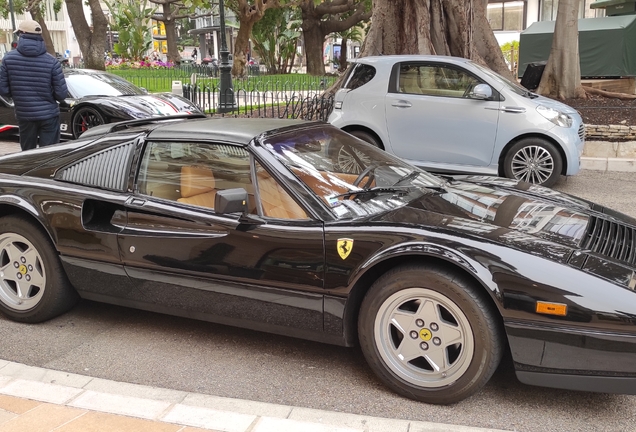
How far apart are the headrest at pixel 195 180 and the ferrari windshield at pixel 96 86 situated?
26.2ft

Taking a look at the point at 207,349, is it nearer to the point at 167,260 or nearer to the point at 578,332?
the point at 167,260

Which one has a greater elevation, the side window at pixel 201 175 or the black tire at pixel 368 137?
the side window at pixel 201 175

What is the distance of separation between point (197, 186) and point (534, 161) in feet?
18.9

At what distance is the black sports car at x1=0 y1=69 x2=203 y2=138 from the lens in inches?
409

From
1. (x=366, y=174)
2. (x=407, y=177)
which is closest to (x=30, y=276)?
(x=366, y=174)

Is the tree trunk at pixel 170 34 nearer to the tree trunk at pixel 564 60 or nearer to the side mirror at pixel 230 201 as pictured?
the tree trunk at pixel 564 60

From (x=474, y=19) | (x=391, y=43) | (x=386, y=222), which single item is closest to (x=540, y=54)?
(x=474, y=19)

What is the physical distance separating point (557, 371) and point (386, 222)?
1098mm

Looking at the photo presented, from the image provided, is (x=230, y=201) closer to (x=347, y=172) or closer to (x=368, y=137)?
(x=347, y=172)

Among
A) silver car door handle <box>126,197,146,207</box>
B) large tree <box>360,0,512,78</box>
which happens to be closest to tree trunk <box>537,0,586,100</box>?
large tree <box>360,0,512,78</box>

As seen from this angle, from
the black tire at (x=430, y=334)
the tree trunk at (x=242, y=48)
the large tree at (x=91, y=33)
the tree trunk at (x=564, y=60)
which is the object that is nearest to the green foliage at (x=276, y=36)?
the tree trunk at (x=242, y=48)

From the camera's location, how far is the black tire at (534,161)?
8.44 meters

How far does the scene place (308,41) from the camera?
3806cm

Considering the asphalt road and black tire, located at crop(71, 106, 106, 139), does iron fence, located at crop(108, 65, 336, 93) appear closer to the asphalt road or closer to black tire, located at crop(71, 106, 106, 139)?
black tire, located at crop(71, 106, 106, 139)
